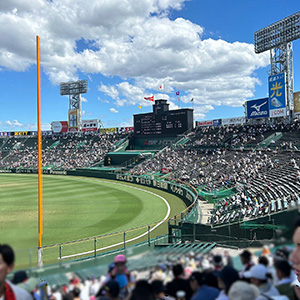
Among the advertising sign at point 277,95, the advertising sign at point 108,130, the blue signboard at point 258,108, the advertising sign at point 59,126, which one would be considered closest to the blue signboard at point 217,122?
the blue signboard at point 258,108

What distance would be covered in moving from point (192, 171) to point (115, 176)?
15.0 metres

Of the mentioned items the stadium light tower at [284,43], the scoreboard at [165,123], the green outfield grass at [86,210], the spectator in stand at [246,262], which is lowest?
the green outfield grass at [86,210]

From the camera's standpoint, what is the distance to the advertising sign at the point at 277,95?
3256 centimetres

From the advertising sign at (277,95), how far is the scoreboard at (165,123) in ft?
44.6

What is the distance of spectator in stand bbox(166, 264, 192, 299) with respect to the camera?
89.3 inches

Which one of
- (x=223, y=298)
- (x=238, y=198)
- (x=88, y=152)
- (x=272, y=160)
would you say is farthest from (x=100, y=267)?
(x=88, y=152)

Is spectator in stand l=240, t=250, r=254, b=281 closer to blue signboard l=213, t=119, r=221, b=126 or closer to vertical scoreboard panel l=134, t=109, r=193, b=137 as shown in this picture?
vertical scoreboard panel l=134, t=109, r=193, b=137

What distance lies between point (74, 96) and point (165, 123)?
1332 inches

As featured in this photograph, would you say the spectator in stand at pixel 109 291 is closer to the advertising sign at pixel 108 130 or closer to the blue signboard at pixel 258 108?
the blue signboard at pixel 258 108

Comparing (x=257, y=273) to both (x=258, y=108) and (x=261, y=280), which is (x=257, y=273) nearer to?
(x=261, y=280)

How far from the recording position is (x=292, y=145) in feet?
90.8

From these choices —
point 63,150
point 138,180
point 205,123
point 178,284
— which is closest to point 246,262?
point 178,284

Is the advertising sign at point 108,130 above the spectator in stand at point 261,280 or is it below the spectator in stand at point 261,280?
above

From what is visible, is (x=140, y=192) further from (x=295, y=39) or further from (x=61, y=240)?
(x=295, y=39)
